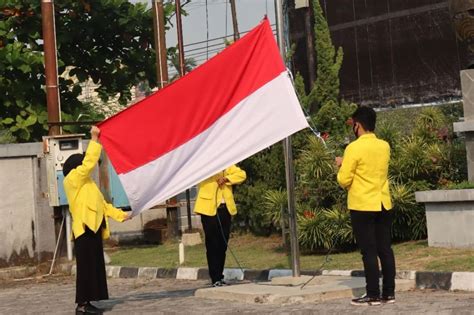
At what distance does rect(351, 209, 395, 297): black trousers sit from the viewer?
369 inches

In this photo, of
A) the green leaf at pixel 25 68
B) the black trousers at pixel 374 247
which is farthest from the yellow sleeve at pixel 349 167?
the green leaf at pixel 25 68

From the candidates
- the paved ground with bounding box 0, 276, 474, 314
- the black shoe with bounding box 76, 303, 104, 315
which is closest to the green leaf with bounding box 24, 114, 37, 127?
the paved ground with bounding box 0, 276, 474, 314

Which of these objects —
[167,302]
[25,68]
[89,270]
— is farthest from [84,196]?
[25,68]

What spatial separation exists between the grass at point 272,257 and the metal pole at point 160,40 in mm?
3158

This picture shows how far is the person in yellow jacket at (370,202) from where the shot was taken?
935 cm

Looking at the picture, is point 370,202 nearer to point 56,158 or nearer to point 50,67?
point 56,158

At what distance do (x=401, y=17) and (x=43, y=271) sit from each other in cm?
1583

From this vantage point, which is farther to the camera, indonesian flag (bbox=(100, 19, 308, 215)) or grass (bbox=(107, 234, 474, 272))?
grass (bbox=(107, 234, 474, 272))

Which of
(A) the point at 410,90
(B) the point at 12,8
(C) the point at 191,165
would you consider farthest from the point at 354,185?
(A) the point at 410,90

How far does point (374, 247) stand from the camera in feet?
30.9

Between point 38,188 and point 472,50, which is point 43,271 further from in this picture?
point 472,50

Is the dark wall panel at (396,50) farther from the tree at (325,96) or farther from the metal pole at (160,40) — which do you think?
the metal pole at (160,40)

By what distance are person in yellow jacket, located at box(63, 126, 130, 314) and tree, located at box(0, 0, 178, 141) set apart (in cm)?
1066

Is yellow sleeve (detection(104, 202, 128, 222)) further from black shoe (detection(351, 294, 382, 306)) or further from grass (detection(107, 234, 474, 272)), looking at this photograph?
grass (detection(107, 234, 474, 272))
